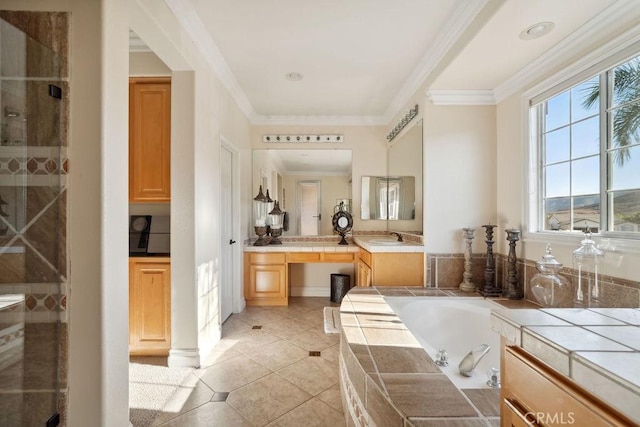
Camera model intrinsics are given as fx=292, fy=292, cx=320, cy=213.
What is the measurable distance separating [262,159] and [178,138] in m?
1.88

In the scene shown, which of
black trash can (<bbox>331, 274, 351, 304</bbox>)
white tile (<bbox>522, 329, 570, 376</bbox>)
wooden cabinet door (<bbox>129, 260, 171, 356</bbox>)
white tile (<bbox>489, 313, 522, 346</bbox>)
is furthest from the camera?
black trash can (<bbox>331, 274, 351, 304</bbox>)

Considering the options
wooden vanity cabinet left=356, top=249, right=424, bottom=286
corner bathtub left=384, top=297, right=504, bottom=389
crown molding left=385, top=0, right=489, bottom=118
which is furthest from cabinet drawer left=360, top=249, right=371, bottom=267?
crown molding left=385, top=0, right=489, bottom=118

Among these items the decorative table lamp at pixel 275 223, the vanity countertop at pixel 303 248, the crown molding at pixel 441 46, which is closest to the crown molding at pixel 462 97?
the crown molding at pixel 441 46

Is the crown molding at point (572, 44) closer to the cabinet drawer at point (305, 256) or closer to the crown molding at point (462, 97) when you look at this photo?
the crown molding at point (462, 97)

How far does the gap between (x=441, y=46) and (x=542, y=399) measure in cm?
238

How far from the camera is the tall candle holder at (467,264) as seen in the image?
259 cm

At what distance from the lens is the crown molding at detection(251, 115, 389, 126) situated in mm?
3994

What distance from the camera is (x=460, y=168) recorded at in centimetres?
273

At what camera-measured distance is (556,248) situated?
202 centimetres

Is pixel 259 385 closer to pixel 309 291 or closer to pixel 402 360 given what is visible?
pixel 402 360

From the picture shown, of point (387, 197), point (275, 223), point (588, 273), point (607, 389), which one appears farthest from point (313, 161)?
point (607, 389)

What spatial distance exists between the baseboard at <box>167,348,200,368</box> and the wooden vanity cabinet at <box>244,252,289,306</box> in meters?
1.46

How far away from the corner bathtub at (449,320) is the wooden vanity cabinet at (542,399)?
1.49 metres

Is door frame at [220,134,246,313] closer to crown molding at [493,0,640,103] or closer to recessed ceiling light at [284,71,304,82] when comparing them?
recessed ceiling light at [284,71,304,82]
